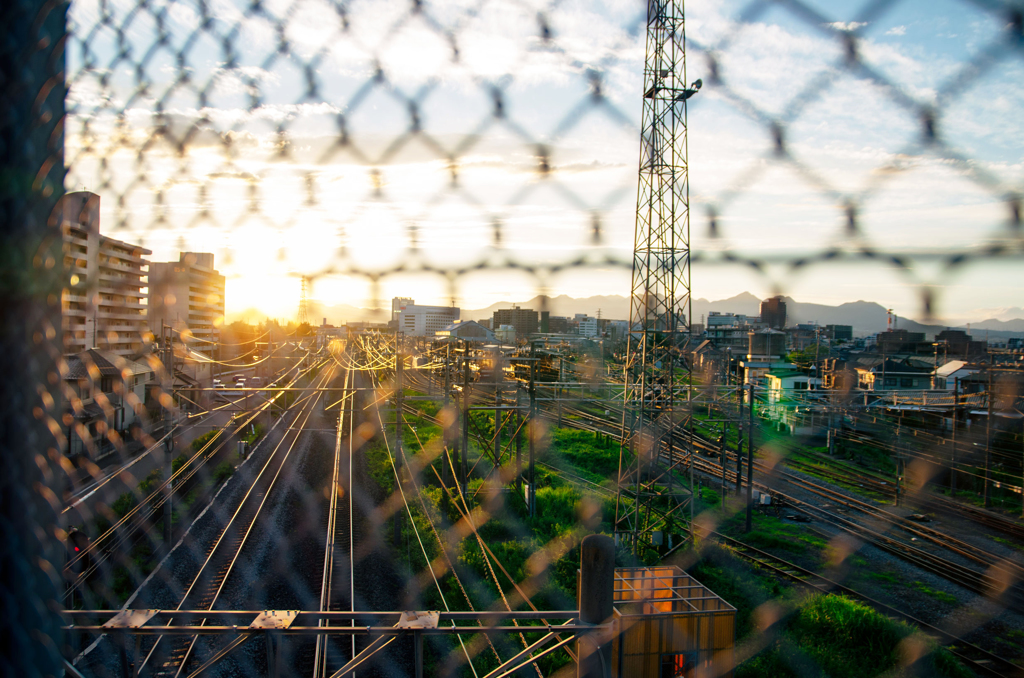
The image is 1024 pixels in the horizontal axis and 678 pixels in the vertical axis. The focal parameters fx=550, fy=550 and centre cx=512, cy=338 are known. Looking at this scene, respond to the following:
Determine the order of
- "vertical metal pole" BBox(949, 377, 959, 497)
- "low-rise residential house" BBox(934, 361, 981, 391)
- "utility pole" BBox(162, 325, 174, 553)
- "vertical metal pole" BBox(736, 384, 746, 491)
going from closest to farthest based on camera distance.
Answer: "utility pole" BBox(162, 325, 174, 553) → "low-rise residential house" BBox(934, 361, 981, 391) → "vertical metal pole" BBox(736, 384, 746, 491) → "vertical metal pole" BBox(949, 377, 959, 497)

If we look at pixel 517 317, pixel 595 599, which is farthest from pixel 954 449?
pixel 595 599

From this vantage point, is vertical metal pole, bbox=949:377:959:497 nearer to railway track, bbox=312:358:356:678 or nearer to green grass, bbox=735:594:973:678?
green grass, bbox=735:594:973:678

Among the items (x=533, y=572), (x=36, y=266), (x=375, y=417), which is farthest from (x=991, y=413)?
(x=375, y=417)

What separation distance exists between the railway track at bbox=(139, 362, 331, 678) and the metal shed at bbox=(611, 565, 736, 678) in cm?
256

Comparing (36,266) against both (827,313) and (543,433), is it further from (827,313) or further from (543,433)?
(543,433)

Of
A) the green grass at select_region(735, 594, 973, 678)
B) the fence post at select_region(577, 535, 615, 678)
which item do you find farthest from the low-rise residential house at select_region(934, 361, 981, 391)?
the fence post at select_region(577, 535, 615, 678)

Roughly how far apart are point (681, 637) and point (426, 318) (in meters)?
2.73

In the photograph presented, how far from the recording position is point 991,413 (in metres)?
7.71

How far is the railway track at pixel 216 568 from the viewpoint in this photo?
3.80 metres

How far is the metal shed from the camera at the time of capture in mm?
3570

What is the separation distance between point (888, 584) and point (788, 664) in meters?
2.72

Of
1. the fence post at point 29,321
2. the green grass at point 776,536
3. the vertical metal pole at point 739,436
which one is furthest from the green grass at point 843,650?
the fence post at point 29,321

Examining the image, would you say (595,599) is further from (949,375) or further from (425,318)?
(949,375)

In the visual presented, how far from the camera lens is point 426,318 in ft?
9.53
